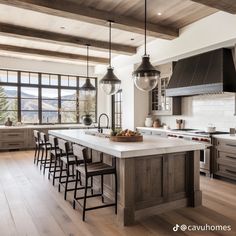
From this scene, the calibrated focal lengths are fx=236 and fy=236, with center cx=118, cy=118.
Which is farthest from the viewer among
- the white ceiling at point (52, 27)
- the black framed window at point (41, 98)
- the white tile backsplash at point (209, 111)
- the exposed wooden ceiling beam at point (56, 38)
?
the black framed window at point (41, 98)

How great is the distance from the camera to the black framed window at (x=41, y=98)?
8297 mm

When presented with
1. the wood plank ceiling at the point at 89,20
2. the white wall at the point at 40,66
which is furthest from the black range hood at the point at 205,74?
the white wall at the point at 40,66

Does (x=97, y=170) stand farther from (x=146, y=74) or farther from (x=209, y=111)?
(x=209, y=111)

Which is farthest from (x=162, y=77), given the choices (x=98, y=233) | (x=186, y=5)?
(x=98, y=233)

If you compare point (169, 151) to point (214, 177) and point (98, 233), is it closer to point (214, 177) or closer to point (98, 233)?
point (98, 233)

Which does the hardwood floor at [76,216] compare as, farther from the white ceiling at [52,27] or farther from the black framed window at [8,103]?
the black framed window at [8,103]

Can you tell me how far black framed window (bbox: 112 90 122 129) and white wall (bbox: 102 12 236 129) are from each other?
3.33ft

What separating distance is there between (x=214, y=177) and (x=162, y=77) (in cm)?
324

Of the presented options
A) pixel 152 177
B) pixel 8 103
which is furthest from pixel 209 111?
pixel 8 103

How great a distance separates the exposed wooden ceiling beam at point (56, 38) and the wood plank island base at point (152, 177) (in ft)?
10.9

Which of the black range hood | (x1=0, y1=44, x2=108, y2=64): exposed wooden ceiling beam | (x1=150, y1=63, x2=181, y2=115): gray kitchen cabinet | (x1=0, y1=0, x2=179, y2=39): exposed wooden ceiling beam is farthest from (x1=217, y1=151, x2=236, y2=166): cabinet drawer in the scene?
(x1=0, y1=44, x2=108, y2=64): exposed wooden ceiling beam

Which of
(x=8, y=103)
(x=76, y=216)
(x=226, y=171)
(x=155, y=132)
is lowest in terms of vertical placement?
(x=76, y=216)

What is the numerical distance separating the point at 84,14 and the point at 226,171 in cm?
386

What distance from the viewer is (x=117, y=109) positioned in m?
8.92
